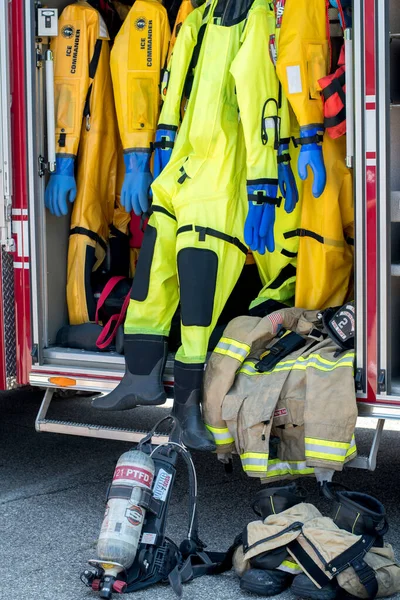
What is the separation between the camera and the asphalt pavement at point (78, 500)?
143 inches

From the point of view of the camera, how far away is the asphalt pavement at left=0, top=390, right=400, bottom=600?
143 inches

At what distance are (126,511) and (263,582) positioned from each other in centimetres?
56

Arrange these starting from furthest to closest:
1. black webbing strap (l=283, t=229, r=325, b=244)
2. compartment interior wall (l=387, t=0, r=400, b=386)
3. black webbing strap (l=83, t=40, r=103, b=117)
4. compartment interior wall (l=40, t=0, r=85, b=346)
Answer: black webbing strap (l=83, t=40, r=103, b=117)
compartment interior wall (l=40, t=0, r=85, b=346)
black webbing strap (l=283, t=229, r=325, b=244)
compartment interior wall (l=387, t=0, r=400, b=386)

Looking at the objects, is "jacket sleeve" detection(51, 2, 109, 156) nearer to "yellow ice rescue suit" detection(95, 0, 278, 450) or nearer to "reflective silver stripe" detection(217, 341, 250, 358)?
"yellow ice rescue suit" detection(95, 0, 278, 450)

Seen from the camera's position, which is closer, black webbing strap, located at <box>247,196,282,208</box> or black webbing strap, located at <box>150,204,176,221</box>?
black webbing strap, located at <box>247,196,282,208</box>

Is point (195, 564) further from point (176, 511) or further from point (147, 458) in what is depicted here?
point (176, 511)

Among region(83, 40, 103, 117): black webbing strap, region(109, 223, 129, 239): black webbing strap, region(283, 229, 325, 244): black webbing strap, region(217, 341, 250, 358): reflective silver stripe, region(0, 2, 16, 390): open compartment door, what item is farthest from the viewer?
region(109, 223, 129, 239): black webbing strap

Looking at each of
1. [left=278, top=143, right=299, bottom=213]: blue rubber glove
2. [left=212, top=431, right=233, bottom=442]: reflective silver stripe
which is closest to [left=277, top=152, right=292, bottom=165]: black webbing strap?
[left=278, top=143, right=299, bottom=213]: blue rubber glove

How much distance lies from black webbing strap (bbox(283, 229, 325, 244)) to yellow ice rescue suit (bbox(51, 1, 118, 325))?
112cm

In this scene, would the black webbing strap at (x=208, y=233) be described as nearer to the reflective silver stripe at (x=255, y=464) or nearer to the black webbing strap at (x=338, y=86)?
the black webbing strap at (x=338, y=86)

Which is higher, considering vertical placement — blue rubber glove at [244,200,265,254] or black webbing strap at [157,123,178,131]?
black webbing strap at [157,123,178,131]

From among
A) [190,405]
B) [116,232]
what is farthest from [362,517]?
[116,232]

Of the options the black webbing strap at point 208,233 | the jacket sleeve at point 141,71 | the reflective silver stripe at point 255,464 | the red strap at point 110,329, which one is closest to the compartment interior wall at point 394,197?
the reflective silver stripe at point 255,464

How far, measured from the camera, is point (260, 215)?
4.22 m
